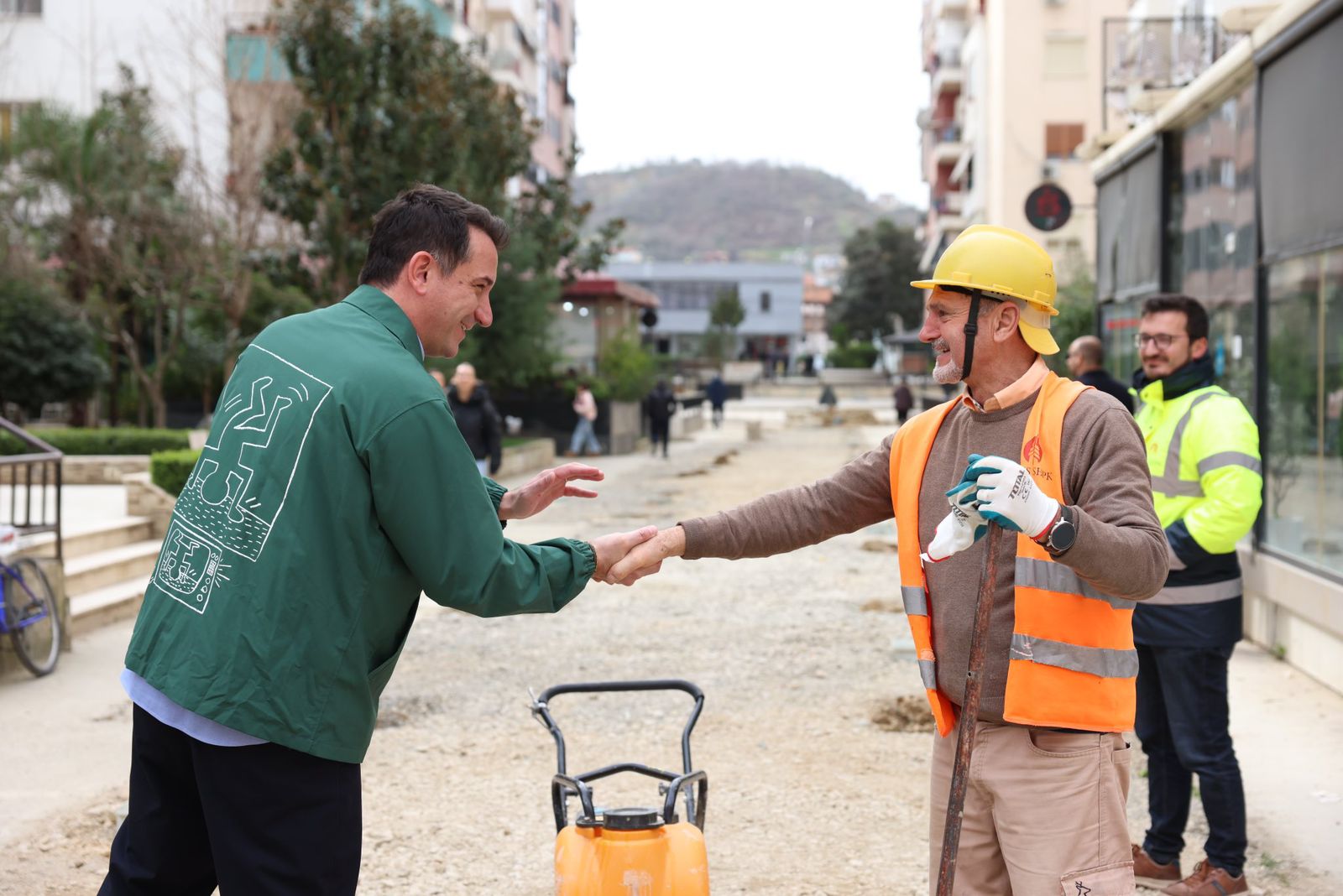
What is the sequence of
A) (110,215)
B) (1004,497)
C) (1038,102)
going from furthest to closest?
(1038,102), (110,215), (1004,497)

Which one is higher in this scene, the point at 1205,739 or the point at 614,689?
the point at 614,689

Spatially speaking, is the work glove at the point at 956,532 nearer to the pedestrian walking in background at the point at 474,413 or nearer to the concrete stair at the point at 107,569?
the concrete stair at the point at 107,569

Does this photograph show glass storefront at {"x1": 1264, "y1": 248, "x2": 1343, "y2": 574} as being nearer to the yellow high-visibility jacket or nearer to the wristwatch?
the yellow high-visibility jacket

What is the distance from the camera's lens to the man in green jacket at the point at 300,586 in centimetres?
281

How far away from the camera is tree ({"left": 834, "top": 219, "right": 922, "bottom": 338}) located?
93.3 m

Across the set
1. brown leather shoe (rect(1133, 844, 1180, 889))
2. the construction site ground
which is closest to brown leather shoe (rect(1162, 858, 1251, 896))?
brown leather shoe (rect(1133, 844, 1180, 889))

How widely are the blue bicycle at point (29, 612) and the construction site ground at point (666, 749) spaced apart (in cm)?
16

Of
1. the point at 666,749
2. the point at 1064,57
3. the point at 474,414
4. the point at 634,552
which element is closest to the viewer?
the point at 634,552

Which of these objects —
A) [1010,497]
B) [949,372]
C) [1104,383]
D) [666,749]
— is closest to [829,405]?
[1104,383]

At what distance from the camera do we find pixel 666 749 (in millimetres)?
7164

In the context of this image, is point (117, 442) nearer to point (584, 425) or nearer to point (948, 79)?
point (584, 425)

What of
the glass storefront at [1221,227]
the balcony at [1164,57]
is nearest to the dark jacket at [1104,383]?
the glass storefront at [1221,227]

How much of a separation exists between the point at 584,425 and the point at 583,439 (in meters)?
0.35

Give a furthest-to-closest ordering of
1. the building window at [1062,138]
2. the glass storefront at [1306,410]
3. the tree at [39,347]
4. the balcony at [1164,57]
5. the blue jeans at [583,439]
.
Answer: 1. the building window at [1062,138]
2. the blue jeans at [583,439]
3. the tree at [39,347]
4. the balcony at [1164,57]
5. the glass storefront at [1306,410]
